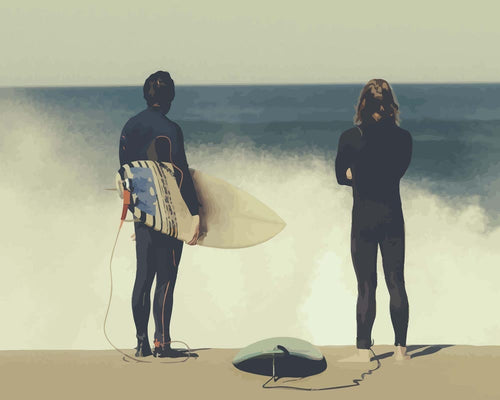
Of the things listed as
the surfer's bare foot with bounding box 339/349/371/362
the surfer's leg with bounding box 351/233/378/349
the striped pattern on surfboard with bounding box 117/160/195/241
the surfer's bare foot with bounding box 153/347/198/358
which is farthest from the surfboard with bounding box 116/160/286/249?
the surfer's bare foot with bounding box 339/349/371/362

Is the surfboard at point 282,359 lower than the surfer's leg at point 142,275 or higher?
lower

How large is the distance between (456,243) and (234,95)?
2276 centimetres

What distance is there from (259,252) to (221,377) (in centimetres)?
860

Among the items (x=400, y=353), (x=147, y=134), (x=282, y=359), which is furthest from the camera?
(x=400, y=353)

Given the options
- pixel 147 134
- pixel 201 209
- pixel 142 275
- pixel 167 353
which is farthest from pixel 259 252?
pixel 147 134

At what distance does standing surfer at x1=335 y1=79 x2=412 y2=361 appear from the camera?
3867mm

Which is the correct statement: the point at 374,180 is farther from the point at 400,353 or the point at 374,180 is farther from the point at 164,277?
the point at 164,277

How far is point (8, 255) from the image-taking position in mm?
13008

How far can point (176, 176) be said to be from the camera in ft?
13.4

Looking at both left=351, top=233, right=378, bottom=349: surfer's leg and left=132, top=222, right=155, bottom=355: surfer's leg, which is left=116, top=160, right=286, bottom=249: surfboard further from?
left=351, top=233, right=378, bottom=349: surfer's leg

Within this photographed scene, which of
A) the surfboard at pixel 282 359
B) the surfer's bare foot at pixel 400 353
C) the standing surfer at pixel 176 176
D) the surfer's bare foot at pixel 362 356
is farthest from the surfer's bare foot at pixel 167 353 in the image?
the surfer's bare foot at pixel 400 353

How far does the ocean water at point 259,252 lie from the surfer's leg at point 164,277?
5485 mm

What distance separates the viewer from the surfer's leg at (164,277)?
13.4 ft

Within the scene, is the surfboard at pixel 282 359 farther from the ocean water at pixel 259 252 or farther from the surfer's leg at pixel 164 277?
the ocean water at pixel 259 252
